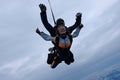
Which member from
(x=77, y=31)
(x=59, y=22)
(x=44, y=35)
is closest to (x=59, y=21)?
(x=59, y=22)

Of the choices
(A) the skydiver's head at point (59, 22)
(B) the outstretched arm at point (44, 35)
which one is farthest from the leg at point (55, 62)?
(A) the skydiver's head at point (59, 22)

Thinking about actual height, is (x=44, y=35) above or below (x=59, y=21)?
below

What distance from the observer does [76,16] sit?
649 inches

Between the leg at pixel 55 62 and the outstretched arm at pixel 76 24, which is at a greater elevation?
the outstretched arm at pixel 76 24

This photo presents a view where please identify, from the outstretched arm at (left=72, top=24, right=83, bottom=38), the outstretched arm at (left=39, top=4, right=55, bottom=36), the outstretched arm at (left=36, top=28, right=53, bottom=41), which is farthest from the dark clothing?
the outstretched arm at (left=36, top=28, right=53, bottom=41)

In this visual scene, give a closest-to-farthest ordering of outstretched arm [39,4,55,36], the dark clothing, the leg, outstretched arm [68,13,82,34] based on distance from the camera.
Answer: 1. outstretched arm [39,4,55,36]
2. the dark clothing
3. outstretched arm [68,13,82,34]
4. the leg

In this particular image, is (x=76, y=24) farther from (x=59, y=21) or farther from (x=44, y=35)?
(x=44, y=35)

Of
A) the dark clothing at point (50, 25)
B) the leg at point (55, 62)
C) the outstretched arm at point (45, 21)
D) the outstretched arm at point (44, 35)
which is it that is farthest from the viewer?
the leg at point (55, 62)

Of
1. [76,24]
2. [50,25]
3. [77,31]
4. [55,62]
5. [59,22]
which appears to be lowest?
[55,62]

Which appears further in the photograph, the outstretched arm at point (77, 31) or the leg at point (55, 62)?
the leg at point (55, 62)

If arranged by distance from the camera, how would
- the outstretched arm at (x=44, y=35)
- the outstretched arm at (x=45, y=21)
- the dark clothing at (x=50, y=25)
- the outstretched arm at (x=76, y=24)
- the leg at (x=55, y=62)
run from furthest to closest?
the leg at (x=55, y=62), the outstretched arm at (x=76, y=24), the outstretched arm at (x=44, y=35), the dark clothing at (x=50, y=25), the outstretched arm at (x=45, y=21)

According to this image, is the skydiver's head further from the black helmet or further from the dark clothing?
the dark clothing

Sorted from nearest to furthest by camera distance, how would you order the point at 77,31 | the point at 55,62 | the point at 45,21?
the point at 45,21 < the point at 77,31 < the point at 55,62

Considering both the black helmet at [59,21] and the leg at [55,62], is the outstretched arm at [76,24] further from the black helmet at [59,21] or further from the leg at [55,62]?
the leg at [55,62]
